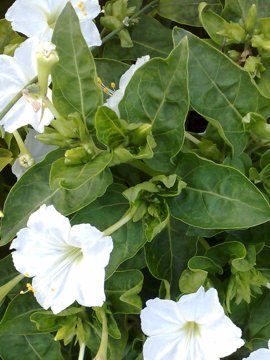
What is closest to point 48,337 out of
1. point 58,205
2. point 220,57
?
point 58,205

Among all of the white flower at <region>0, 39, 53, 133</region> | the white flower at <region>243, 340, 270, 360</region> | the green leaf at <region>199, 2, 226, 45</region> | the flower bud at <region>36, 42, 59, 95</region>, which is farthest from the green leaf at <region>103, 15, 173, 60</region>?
the white flower at <region>243, 340, 270, 360</region>

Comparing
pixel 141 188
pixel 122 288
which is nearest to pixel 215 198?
pixel 141 188

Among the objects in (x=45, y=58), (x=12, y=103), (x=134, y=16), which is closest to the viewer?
(x=45, y=58)

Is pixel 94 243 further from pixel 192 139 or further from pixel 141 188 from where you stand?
pixel 192 139

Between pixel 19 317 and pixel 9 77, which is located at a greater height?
pixel 9 77

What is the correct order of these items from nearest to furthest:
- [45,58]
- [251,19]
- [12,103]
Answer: [45,58] < [12,103] < [251,19]

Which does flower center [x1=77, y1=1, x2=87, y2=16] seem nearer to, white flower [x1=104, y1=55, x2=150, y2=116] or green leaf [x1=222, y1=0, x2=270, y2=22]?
white flower [x1=104, y1=55, x2=150, y2=116]

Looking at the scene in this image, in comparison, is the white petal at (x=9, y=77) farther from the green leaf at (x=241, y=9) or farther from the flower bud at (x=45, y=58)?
the green leaf at (x=241, y=9)

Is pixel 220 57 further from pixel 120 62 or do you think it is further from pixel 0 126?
pixel 0 126
